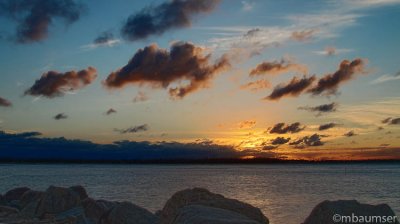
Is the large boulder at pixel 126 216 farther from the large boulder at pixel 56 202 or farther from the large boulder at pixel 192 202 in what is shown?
the large boulder at pixel 56 202

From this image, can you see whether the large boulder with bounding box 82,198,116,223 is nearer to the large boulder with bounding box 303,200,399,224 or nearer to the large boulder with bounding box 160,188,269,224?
the large boulder with bounding box 160,188,269,224

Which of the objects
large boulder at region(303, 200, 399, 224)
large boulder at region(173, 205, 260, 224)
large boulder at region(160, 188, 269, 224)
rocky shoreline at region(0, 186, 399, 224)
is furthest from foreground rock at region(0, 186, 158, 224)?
large boulder at region(303, 200, 399, 224)

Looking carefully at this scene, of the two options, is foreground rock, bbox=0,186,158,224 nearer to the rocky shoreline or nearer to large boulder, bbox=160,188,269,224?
the rocky shoreline

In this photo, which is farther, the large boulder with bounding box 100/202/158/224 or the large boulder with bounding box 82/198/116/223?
the large boulder with bounding box 82/198/116/223

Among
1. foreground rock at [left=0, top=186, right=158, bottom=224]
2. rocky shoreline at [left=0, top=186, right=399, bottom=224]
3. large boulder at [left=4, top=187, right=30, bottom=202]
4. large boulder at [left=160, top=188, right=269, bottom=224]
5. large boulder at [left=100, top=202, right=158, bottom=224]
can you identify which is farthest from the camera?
large boulder at [left=4, top=187, right=30, bottom=202]

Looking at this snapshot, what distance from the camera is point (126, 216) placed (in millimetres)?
20031

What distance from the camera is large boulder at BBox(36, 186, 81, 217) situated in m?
24.7

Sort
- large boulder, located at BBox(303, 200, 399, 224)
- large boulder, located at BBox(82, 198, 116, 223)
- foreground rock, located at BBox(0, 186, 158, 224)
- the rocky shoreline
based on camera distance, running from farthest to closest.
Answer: large boulder, located at BBox(82, 198, 116, 223) → foreground rock, located at BBox(0, 186, 158, 224) → large boulder, located at BBox(303, 200, 399, 224) → the rocky shoreline

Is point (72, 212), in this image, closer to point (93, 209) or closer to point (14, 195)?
point (93, 209)

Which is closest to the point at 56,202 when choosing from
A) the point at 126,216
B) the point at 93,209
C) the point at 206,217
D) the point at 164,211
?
the point at 93,209

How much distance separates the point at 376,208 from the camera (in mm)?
13867

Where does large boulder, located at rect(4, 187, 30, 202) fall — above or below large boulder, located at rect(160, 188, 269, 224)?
below

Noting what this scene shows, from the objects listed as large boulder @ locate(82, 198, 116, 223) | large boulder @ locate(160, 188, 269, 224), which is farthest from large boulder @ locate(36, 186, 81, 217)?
large boulder @ locate(160, 188, 269, 224)

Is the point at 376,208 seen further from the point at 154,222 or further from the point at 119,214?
the point at 119,214
